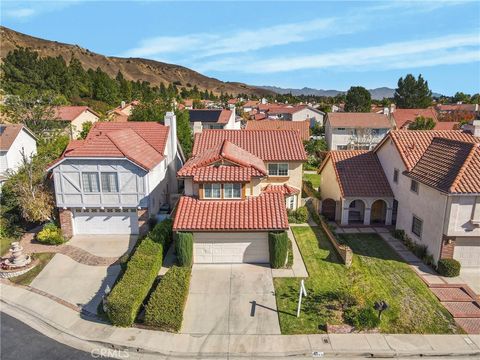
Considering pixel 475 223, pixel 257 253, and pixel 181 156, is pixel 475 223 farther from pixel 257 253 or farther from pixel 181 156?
pixel 181 156

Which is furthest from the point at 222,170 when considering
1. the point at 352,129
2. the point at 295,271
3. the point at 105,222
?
the point at 352,129

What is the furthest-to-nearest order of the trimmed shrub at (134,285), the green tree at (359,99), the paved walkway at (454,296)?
the green tree at (359,99)
the paved walkway at (454,296)
the trimmed shrub at (134,285)

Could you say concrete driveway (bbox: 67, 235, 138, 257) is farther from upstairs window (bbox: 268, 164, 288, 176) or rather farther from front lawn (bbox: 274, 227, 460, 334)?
upstairs window (bbox: 268, 164, 288, 176)

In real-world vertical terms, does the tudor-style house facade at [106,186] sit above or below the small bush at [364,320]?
above

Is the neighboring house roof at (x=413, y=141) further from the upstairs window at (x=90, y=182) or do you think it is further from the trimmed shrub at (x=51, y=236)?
the trimmed shrub at (x=51, y=236)

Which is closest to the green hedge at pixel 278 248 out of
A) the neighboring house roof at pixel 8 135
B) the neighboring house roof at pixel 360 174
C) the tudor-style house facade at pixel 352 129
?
the neighboring house roof at pixel 360 174

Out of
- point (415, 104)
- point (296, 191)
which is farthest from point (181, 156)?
point (415, 104)
